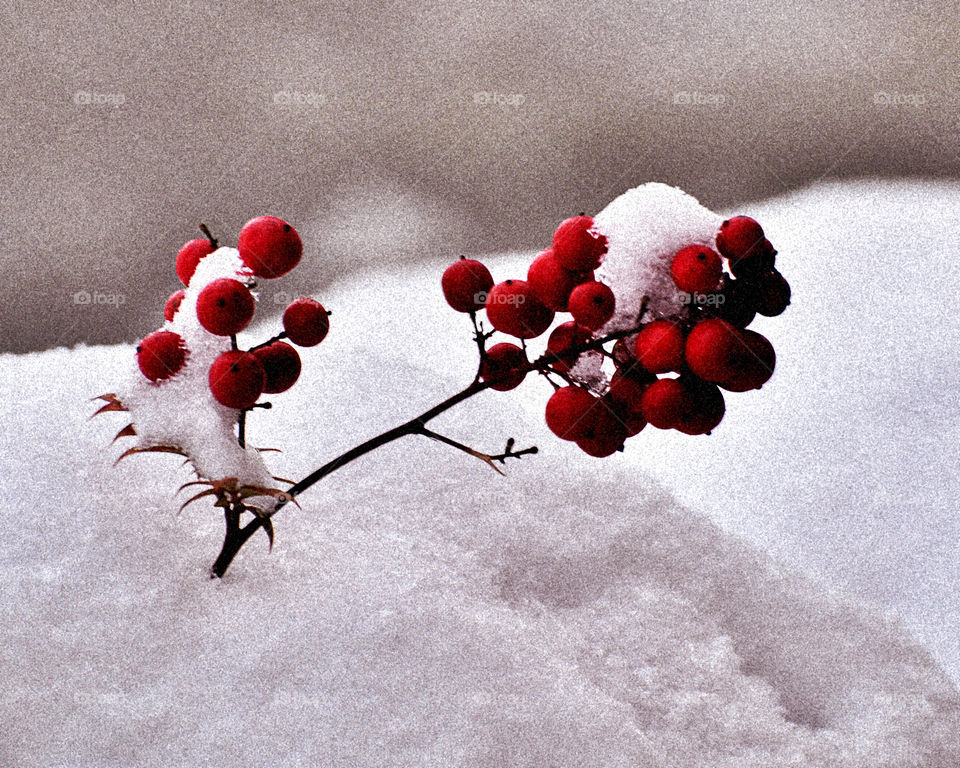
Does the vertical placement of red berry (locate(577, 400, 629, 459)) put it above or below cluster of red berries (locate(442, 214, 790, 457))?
below

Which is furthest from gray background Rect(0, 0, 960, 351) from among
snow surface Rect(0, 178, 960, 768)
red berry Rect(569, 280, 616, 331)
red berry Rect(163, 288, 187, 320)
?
red berry Rect(569, 280, 616, 331)

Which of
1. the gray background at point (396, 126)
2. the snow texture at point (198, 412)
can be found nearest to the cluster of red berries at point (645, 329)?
the snow texture at point (198, 412)

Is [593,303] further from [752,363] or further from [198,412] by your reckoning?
[198,412]

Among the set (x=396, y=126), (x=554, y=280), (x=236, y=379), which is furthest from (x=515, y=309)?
(x=396, y=126)

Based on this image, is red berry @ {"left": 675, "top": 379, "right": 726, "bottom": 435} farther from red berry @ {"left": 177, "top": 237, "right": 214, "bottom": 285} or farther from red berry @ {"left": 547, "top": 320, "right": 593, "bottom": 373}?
red berry @ {"left": 177, "top": 237, "right": 214, "bottom": 285}

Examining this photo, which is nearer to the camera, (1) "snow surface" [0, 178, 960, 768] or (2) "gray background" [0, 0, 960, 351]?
(1) "snow surface" [0, 178, 960, 768]

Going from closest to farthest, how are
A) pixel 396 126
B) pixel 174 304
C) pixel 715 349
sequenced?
pixel 715 349 → pixel 174 304 → pixel 396 126

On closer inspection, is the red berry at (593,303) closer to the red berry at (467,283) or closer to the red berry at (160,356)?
the red berry at (467,283)
